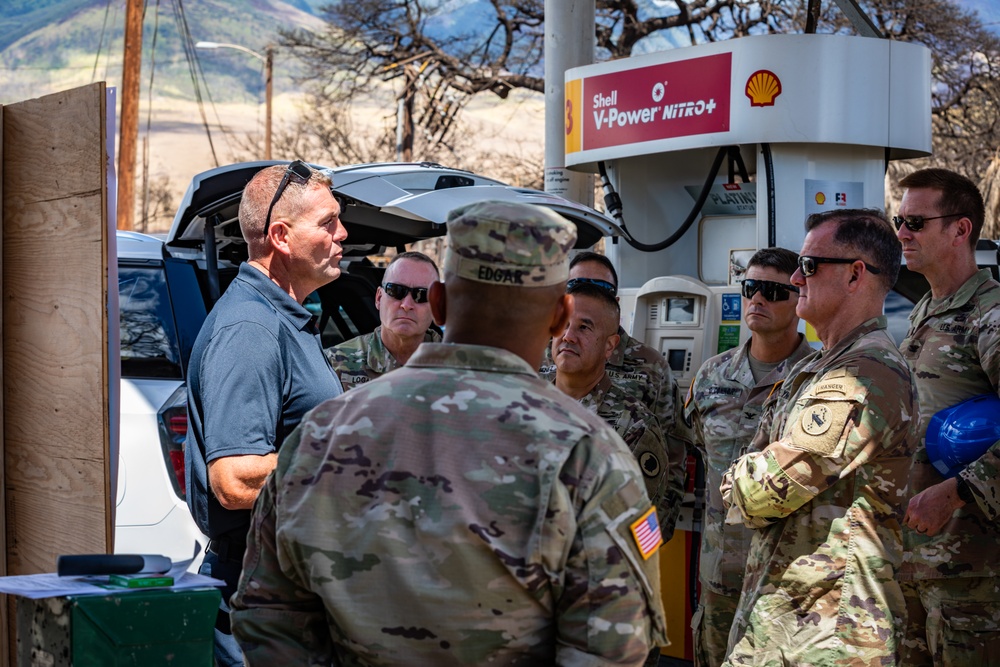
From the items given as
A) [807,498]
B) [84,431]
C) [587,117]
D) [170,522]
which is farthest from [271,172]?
[587,117]

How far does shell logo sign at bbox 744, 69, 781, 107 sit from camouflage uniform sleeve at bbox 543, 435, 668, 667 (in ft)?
15.0

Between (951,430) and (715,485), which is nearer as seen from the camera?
(951,430)

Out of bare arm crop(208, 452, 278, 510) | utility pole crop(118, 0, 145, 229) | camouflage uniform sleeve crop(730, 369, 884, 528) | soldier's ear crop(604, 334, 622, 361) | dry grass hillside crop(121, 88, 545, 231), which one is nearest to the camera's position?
bare arm crop(208, 452, 278, 510)

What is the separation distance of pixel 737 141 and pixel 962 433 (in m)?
2.44

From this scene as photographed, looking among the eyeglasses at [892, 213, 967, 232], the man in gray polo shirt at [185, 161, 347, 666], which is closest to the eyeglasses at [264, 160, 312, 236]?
the man in gray polo shirt at [185, 161, 347, 666]

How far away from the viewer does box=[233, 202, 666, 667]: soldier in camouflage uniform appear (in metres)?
1.95

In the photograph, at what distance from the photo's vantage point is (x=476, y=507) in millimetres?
1957

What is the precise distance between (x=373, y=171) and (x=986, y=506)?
3420mm

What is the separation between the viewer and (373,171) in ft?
19.7

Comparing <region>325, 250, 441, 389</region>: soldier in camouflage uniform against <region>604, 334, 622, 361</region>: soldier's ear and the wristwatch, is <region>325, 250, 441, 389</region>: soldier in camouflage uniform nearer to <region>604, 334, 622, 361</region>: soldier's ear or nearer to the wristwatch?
<region>604, 334, 622, 361</region>: soldier's ear

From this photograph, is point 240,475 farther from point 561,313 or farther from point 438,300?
point 561,313

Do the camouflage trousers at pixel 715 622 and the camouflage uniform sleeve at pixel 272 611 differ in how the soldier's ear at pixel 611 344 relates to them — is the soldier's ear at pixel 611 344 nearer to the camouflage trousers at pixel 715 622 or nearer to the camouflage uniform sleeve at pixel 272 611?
the camouflage trousers at pixel 715 622

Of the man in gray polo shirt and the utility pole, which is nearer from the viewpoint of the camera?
the man in gray polo shirt

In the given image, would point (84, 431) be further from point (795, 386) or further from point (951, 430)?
point (951, 430)
